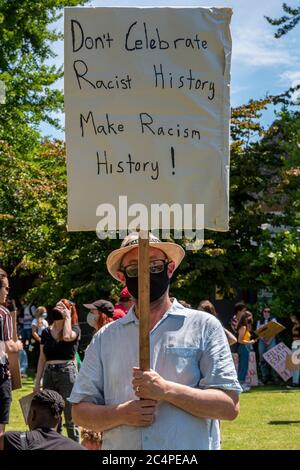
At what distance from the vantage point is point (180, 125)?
420 centimetres

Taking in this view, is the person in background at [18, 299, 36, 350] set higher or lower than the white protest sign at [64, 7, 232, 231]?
lower

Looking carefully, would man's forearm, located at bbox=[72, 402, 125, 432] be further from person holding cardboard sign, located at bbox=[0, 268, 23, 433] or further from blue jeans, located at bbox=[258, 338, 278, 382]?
Answer: blue jeans, located at bbox=[258, 338, 278, 382]

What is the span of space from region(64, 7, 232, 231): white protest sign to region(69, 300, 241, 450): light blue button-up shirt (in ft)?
1.60

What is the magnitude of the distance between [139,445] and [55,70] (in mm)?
27013

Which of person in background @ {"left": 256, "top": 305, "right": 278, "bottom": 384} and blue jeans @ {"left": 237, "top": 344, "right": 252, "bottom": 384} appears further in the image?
person in background @ {"left": 256, "top": 305, "right": 278, "bottom": 384}

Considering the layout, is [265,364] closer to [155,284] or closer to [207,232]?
[207,232]

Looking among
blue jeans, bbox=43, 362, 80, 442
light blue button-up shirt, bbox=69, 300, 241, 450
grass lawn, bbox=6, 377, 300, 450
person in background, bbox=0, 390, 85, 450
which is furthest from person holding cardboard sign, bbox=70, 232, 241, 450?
grass lawn, bbox=6, 377, 300, 450

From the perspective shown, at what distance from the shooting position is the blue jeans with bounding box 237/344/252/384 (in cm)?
1878

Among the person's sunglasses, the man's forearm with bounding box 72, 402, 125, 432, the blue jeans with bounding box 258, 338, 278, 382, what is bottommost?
the blue jeans with bounding box 258, 338, 278, 382

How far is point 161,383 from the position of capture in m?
3.82

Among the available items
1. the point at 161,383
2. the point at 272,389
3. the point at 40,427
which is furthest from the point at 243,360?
the point at 161,383

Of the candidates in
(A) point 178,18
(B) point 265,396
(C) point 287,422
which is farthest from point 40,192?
(A) point 178,18

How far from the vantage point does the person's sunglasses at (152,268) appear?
423 cm
